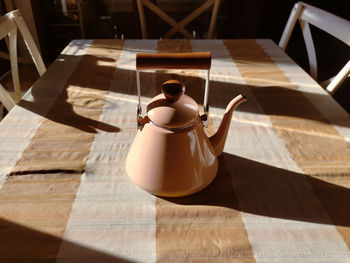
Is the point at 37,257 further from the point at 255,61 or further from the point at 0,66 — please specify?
the point at 0,66

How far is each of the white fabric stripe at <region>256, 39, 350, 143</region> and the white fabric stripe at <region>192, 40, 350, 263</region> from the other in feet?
0.43

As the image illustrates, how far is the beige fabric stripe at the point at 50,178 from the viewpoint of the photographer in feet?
1.27

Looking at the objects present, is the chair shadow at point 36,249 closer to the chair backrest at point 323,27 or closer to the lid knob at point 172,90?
the lid knob at point 172,90

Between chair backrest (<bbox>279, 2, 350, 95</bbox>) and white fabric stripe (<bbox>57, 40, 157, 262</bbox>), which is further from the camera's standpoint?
chair backrest (<bbox>279, 2, 350, 95</bbox>)

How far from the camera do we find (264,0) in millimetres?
2154

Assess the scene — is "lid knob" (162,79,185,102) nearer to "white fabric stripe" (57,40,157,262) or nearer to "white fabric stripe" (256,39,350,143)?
"white fabric stripe" (57,40,157,262)

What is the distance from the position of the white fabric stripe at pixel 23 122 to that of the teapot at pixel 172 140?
0.75ft

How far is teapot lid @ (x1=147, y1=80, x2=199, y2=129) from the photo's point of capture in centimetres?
39

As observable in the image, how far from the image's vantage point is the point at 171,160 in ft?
1.33

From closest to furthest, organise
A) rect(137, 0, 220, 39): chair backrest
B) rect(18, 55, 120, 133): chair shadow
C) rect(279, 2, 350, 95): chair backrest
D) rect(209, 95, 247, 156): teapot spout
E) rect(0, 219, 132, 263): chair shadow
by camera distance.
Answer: rect(0, 219, 132, 263): chair shadow, rect(209, 95, 247, 156): teapot spout, rect(18, 55, 120, 133): chair shadow, rect(279, 2, 350, 95): chair backrest, rect(137, 0, 220, 39): chair backrest

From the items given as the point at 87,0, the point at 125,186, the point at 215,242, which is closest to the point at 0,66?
the point at 87,0

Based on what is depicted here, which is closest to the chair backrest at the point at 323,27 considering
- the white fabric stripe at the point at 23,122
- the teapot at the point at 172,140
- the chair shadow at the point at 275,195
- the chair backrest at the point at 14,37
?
the chair shadow at the point at 275,195

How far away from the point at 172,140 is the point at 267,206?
0.54 ft

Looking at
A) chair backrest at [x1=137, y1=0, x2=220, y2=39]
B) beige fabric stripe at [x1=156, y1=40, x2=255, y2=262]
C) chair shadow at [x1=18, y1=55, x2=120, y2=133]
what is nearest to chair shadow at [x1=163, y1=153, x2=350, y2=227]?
beige fabric stripe at [x1=156, y1=40, x2=255, y2=262]
